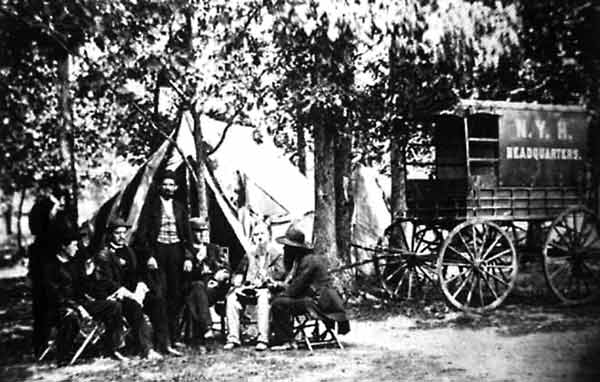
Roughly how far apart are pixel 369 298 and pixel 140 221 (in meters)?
3.54

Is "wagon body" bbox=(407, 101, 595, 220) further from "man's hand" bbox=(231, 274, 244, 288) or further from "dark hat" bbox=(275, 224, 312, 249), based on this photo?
"man's hand" bbox=(231, 274, 244, 288)

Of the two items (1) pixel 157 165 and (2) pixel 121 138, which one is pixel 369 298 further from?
(2) pixel 121 138

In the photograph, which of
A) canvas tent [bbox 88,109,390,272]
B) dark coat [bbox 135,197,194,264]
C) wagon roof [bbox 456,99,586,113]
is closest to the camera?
dark coat [bbox 135,197,194,264]

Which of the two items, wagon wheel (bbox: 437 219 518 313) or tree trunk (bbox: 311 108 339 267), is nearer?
wagon wheel (bbox: 437 219 518 313)

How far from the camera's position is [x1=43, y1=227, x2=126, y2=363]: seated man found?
20.3 feet

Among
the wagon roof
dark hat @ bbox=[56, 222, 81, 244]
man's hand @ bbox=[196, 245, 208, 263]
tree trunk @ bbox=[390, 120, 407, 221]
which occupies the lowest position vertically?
man's hand @ bbox=[196, 245, 208, 263]

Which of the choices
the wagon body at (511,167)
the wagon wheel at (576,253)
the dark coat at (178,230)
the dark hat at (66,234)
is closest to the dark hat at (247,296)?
the dark coat at (178,230)

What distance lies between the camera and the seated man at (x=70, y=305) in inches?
244

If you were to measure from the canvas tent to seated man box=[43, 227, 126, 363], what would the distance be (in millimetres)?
2460

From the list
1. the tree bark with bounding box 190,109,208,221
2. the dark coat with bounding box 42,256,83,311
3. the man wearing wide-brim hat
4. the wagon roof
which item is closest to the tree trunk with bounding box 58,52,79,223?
the dark coat with bounding box 42,256,83,311

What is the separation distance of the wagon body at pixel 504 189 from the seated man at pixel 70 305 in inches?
152

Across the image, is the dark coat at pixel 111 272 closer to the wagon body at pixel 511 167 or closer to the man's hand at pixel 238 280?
the man's hand at pixel 238 280

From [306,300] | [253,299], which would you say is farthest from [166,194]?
[306,300]

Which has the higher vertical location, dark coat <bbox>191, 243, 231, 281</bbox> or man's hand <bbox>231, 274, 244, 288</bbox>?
dark coat <bbox>191, 243, 231, 281</bbox>
